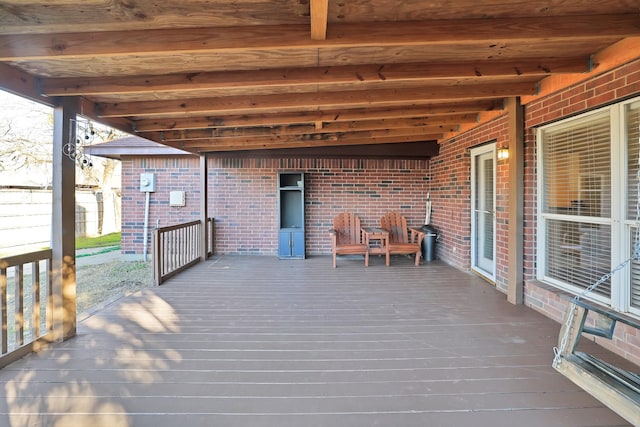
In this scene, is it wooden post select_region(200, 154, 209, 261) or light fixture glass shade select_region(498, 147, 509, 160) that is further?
wooden post select_region(200, 154, 209, 261)

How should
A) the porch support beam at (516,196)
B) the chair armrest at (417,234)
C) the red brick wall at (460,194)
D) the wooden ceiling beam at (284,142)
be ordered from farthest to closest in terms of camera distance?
the chair armrest at (417,234) < the wooden ceiling beam at (284,142) < the red brick wall at (460,194) < the porch support beam at (516,196)

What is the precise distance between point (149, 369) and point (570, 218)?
12.7 feet

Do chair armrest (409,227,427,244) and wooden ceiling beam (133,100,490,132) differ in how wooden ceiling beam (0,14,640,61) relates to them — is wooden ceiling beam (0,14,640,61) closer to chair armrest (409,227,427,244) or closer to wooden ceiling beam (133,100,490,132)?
wooden ceiling beam (133,100,490,132)

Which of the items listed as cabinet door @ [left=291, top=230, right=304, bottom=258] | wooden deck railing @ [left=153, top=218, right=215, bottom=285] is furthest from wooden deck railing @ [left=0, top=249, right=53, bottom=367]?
Answer: cabinet door @ [left=291, top=230, right=304, bottom=258]

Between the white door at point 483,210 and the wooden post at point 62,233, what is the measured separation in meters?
4.76

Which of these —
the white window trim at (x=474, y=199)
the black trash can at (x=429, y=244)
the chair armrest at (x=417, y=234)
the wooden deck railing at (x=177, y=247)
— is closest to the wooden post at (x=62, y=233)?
the wooden deck railing at (x=177, y=247)

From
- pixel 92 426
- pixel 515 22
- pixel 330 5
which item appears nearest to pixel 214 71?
pixel 330 5

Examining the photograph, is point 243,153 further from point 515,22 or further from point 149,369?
point 515,22

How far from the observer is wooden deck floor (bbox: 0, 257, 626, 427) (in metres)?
1.81

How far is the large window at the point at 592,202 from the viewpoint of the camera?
8.07 ft

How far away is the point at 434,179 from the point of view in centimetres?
657

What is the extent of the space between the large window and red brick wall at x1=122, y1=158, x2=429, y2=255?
343 cm

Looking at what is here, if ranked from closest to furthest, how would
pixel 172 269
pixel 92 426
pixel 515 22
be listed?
pixel 92 426
pixel 515 22
pixel 172 269

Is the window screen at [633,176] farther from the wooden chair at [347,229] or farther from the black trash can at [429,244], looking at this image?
the wooden chair at [347,229]
